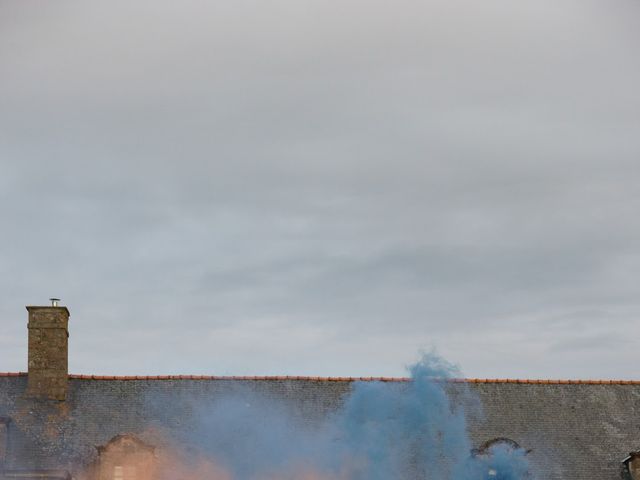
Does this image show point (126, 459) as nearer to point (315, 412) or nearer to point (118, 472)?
point (118, 472)

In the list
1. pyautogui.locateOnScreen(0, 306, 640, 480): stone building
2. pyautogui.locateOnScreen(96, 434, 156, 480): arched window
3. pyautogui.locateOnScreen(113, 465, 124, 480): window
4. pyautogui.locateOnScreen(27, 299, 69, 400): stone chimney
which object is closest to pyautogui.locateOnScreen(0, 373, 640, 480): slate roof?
pyautogui.locateOnScreen(0, 306, 640, 480): stone building

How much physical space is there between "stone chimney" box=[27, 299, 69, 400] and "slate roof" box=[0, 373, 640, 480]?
0.43 meters

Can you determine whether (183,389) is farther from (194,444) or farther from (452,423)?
(452,423)

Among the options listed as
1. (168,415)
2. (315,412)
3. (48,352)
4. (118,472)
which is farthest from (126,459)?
(315,412)

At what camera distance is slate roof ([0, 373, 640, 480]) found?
40094mm

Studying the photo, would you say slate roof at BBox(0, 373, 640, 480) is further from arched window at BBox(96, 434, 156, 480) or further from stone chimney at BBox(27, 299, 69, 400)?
arched window at BBox(96, 434, 156, 480)

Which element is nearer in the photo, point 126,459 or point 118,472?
point 118,472

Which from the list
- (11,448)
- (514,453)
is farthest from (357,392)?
(11,448)

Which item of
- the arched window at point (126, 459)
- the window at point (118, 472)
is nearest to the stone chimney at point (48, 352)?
the arched window at point (126, 459)

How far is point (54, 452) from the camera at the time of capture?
1556 inches

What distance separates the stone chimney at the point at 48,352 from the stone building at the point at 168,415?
0.04 metres

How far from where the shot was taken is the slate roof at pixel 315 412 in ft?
132

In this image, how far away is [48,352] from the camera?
41.3 meters

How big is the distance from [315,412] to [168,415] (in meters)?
5.22
